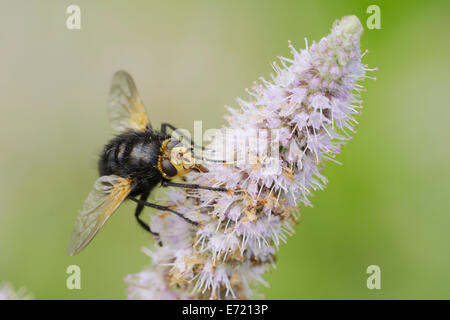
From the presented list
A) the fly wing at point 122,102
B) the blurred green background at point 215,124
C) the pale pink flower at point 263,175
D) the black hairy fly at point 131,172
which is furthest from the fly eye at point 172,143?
the blurred green background at point 215,124

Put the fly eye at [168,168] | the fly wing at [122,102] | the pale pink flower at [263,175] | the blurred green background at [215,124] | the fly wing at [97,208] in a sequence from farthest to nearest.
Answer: the blurred green background at [215,124] < the fly wing at [122,102] < the fly eye at [168,168] < the fly wing at [97,208] < the pale pink flower at [263,175]

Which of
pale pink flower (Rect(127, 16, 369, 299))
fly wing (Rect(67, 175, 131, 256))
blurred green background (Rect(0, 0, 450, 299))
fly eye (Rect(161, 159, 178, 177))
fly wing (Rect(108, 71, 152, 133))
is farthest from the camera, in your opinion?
blurred green background (Rect(0, 0, 450, 299))

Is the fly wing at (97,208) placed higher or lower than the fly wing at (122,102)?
lower

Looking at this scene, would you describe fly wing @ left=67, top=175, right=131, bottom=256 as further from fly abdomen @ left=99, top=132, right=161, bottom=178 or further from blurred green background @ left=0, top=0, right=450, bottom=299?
blurred green background @ left=0, top=0, right=450, bottom=299

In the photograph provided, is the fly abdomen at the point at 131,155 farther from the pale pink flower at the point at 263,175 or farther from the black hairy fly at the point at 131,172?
the pale pink flower at the point at 263,175

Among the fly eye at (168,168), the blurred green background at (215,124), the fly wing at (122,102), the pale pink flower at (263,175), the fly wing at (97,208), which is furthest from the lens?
the blurred green background at (215,124)

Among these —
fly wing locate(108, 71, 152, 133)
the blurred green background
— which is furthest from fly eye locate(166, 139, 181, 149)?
the blurred green background

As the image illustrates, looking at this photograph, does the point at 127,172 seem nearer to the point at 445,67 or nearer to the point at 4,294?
the point at 4,294
